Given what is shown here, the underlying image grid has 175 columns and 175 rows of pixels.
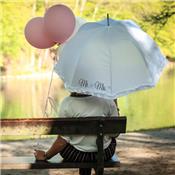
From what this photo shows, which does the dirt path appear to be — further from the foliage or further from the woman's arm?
the foliage

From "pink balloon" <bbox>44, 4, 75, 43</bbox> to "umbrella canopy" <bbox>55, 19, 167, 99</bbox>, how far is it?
→ 0.10 metres

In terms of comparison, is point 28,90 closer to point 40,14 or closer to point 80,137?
point 40,14

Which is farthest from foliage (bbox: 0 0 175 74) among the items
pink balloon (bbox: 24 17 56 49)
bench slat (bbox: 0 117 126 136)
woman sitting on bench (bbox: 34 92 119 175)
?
bench slat (bbox: 0 117 126 136)

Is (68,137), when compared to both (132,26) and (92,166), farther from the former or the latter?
Result: (132,26)

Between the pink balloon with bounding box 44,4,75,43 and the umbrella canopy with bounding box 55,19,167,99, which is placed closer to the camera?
the umbrella canopy with bounding box 55,19,167,99

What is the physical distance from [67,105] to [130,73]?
46 centimetres

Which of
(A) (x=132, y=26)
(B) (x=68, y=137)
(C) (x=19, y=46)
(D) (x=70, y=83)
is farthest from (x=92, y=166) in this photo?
(C) (x=19, y=46)

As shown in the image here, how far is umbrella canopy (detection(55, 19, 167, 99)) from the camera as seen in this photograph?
142 inches

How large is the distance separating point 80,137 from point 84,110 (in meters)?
0.18

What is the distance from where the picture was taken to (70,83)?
12.0 feet

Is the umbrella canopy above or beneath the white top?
above

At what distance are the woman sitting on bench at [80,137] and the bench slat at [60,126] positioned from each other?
0.30ft

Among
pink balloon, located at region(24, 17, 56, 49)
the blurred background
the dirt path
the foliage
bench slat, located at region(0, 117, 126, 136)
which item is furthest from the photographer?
the foliage

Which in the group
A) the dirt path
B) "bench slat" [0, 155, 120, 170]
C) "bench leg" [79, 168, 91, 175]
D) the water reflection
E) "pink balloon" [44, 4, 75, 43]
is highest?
"pink balloon" [44, 4, 75, 43]
